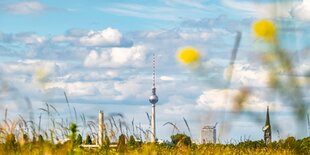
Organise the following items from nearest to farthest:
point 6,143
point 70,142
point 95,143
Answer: point 70,142 < point 6,143 < point 95,143

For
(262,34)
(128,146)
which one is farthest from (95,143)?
(262,34)

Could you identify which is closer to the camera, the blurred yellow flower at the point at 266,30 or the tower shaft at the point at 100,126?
the blurred yellow flower at the point at 266,30

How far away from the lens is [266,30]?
3.92 meters

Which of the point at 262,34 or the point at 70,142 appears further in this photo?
the point at 70,142

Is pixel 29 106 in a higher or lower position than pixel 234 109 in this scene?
higher

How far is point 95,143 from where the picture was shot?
33.1ft

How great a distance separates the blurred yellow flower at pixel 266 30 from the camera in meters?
3.83

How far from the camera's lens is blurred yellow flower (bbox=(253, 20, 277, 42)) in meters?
3.83

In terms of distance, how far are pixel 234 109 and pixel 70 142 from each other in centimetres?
320

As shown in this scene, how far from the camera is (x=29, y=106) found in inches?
313

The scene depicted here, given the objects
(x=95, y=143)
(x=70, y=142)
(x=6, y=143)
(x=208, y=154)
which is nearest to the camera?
(x=70, y=142)

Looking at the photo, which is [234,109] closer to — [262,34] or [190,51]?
[190,51]

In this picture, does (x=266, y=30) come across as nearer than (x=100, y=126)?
Yes

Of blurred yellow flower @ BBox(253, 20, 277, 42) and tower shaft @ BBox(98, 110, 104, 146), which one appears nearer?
blurred yellow flower @ BBox(253, 20, 277, 42)
